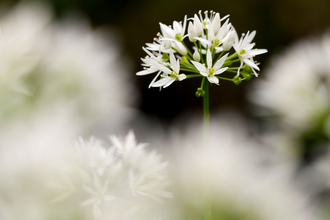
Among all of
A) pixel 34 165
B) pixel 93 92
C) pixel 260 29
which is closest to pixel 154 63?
pixel 93 92

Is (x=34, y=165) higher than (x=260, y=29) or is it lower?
lower

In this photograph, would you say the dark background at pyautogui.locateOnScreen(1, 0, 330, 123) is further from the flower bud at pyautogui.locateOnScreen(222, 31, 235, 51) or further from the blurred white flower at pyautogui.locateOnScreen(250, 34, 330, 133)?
the flower bud at pyautogui.locateOnScreen(222, 31, 235, 51)

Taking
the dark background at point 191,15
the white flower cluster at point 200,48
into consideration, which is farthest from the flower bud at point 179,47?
the dark background at point 191,15

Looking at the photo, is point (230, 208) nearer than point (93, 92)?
Yes

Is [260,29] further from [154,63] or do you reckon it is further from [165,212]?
[165,212]

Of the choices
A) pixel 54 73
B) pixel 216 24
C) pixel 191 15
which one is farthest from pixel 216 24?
pixel 191 15

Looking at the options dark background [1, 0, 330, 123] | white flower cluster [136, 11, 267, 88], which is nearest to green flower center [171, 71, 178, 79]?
white flower cluster [136, 11, 267, 88]

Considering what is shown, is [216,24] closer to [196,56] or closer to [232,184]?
[196,56]

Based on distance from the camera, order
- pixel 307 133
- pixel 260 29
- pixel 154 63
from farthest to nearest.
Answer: pixel 260 29
pixel 307 133
pixel 154 63
